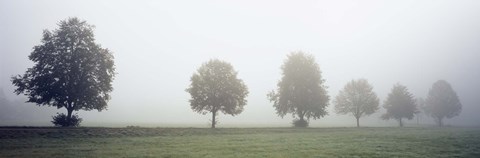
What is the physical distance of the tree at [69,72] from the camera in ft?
131

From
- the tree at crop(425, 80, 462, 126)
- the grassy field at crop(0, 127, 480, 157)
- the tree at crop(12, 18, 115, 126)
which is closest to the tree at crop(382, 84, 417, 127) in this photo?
the tree at crop(425, 80, 462, 126)

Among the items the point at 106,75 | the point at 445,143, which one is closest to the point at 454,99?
the point at 445,143

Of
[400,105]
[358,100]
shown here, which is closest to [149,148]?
[358,100]

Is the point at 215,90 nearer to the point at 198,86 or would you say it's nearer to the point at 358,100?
the point at 198,86

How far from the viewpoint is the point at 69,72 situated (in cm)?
4069

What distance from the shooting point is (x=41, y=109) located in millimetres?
170375

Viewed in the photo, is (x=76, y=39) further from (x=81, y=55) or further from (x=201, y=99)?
(x=201, y=99)

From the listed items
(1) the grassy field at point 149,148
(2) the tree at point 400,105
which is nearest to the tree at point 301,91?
(1) the grassy field at point 149,148

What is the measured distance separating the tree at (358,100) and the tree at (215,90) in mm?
34223

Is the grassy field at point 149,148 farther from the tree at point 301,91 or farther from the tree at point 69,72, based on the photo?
the tree at point 301,91

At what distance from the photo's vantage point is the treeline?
4022 cm

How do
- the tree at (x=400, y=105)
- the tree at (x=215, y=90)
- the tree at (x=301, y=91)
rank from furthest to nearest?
the tree at (x=400, y=105)
the tree at (x=301, y=91)
the tree at (x=215, y=90)

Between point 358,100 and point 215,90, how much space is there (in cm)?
4043

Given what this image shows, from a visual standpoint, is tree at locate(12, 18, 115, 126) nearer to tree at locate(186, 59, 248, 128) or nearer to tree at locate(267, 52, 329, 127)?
tree at locate(186, 59, 248, 128)
